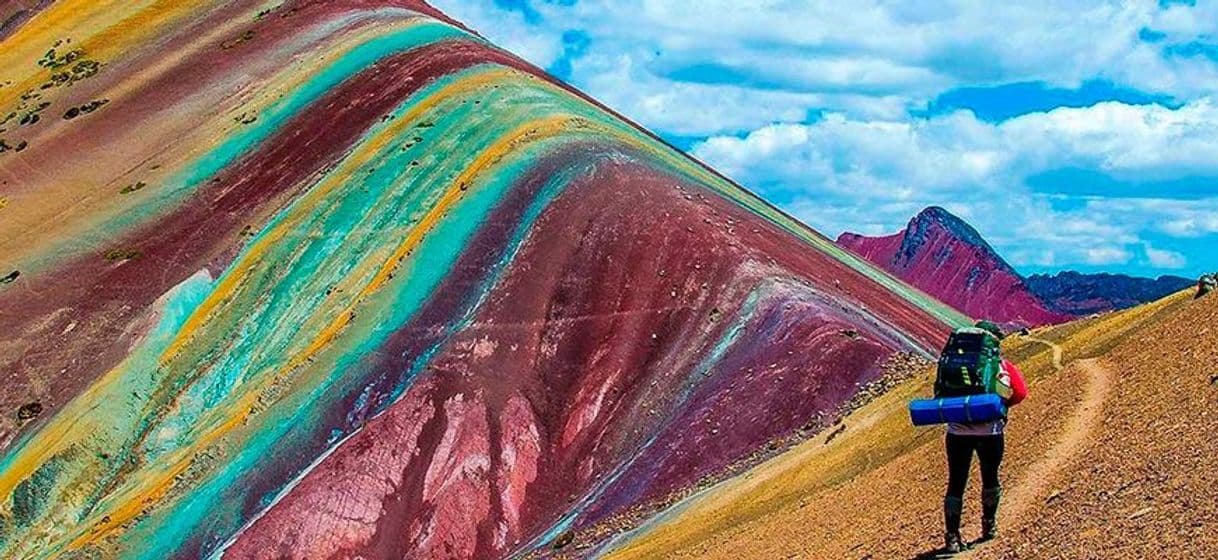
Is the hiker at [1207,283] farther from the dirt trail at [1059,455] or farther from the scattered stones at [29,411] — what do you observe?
the scattered stones at [29,411]

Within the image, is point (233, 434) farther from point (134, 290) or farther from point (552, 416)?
point (134, 290)

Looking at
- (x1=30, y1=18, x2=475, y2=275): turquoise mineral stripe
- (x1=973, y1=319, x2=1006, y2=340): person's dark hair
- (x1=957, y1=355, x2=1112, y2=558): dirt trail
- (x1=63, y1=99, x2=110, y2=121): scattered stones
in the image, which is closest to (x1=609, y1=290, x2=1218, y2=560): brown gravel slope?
(x1=957, y1=355, x2=1112, y2=558): dirt trail

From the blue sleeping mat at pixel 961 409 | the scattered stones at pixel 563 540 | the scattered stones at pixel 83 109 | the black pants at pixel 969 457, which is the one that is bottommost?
the scattered stones at pixel 563 540

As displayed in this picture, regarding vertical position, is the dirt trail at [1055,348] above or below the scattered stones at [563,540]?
above

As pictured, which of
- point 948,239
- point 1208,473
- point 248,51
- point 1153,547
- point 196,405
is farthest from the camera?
point 948,239

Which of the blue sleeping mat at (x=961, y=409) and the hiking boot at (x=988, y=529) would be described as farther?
the hiking boot at (x=988, y=529)

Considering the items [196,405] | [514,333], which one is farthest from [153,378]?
[514,333]

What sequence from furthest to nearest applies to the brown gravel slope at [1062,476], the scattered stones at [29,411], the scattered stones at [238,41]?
the scattered stones at [238,41] < the scattered stones at [29,411] < the brown gravel slope at [1062,476]

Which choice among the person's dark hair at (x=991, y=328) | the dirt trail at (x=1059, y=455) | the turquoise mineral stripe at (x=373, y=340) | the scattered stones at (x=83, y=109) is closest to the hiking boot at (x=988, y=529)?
the dirt trail at (x=1059, y=455)

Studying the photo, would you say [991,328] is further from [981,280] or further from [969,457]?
[981,280]
